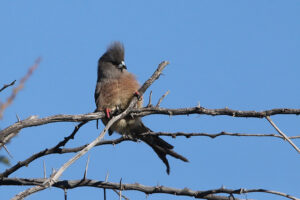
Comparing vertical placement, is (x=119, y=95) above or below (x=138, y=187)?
above

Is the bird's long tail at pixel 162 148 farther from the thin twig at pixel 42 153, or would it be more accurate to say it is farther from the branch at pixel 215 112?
the thin twig at pixel 42 153

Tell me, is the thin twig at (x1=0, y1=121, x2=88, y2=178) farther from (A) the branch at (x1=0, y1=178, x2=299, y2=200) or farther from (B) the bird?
(B) the bird

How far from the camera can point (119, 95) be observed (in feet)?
18.4

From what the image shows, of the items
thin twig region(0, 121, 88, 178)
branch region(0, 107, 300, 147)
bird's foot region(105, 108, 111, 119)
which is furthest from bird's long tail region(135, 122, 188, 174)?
thin twig region(0, 121, 88, 178)

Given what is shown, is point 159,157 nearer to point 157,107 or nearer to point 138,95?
point 138,95

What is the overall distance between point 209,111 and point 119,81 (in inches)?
103

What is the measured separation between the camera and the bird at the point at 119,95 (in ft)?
15.9

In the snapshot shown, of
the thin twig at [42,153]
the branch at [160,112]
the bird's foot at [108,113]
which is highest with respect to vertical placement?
the bird's foot at [108,113]

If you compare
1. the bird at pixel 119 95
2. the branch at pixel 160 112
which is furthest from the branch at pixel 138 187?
the bird at pixel 119 95

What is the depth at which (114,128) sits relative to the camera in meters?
5.87

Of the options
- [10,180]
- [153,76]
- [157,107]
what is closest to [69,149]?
[10,180]

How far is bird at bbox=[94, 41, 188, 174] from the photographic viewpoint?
15.9 ft

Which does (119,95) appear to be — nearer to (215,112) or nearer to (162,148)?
(162,148)

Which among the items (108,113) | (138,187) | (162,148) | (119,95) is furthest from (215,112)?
(119,95)
